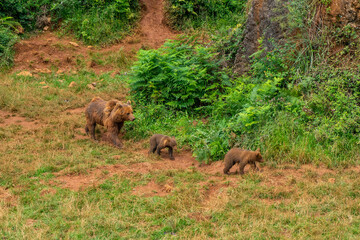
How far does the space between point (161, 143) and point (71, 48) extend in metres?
9.39

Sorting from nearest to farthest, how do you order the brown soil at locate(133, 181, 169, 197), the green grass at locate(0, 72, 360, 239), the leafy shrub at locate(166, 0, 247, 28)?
1. the green grass at locate(0, 72, 360, 239)
2. the brown soil at locate(133, 181, 169, 197)
3. the leafy shrub at locate(166, 0, 247, 28)

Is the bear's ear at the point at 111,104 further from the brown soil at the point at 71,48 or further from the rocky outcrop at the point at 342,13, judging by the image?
the brown soil at the point at 71,48

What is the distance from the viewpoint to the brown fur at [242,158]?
754 cm

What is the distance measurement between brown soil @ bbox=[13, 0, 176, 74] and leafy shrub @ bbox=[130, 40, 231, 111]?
454cm

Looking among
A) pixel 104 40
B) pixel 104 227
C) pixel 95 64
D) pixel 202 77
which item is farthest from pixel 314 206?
pixel 104 40

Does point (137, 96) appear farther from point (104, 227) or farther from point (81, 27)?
point (81, 27)

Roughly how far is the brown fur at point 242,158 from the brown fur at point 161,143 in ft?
4.68

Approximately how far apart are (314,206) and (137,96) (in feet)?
21.4

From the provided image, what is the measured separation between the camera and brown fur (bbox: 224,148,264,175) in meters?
7.54

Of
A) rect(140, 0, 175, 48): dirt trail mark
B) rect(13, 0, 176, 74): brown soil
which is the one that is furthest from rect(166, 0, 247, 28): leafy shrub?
rect(13, 0, 176, 74): brown soil

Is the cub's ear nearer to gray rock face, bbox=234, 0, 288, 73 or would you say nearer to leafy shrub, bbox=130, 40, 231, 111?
leafy shrub, bbox=130, 40, 231, 111

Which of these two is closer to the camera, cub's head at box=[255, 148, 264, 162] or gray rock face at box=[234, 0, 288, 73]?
cub's head at box=[255, 148, 264, 162]

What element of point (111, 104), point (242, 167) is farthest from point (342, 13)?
point (111, 104)

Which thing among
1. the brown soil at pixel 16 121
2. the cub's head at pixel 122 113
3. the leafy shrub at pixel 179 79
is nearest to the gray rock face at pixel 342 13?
the leafy shrub at pixel 179 79
